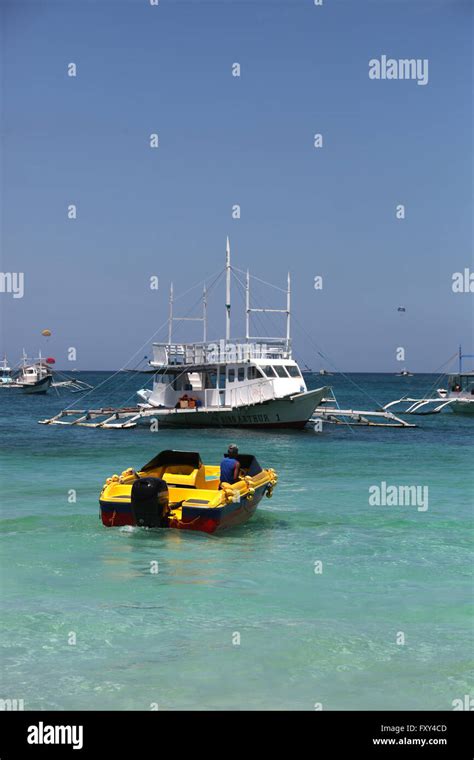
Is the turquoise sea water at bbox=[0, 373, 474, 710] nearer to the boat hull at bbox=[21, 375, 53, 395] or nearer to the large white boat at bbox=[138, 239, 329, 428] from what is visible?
the large white boat at bbox=[138, 239, 329, 428]

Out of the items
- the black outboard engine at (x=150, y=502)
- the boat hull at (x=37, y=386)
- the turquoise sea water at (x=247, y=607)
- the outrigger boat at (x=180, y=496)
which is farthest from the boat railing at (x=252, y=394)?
the boat hull at (x=37, y=386)

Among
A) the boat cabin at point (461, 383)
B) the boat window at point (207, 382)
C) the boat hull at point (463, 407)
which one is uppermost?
the boat window at point (207, 382)

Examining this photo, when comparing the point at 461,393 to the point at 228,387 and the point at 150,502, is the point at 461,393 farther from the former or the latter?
the point at 150,502

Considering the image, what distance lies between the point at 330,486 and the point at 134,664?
678 inches

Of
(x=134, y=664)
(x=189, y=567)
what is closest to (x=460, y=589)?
(x=189, y=567)

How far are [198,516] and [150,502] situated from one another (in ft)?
3.39

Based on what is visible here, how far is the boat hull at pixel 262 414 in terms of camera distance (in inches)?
1817

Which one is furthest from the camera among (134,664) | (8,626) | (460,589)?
(460,589)

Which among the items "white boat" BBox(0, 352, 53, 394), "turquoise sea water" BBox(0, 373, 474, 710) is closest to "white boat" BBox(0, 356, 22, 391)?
"white boat" BBox(0, 352, 53, 394)

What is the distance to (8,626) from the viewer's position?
1152cm

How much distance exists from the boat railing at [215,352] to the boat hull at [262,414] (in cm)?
310

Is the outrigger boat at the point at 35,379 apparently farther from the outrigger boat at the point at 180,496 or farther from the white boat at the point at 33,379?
the outrigger boat at the point at 180,496

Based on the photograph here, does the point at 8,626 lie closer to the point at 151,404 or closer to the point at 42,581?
the point at 42,581

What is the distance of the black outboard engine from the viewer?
1645 cm
